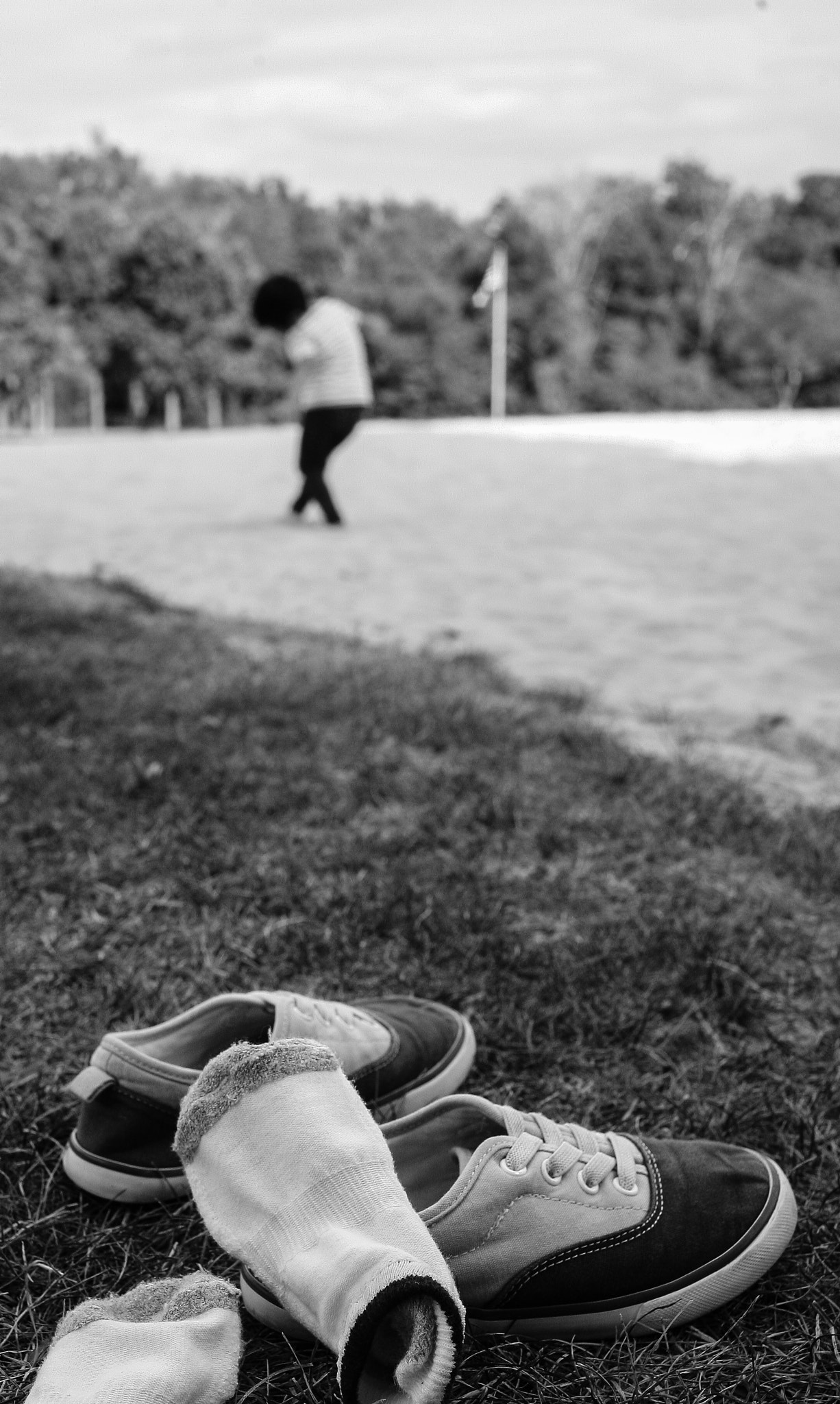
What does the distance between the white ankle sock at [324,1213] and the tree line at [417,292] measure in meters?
31.5

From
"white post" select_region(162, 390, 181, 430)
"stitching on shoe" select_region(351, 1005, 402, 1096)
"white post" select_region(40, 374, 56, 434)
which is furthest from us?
"white post" select_region(162, 390, 181, 430)

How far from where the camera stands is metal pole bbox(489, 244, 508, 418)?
3650 cm

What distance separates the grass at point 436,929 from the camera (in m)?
1.54

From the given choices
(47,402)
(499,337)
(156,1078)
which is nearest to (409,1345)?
(156,1078)

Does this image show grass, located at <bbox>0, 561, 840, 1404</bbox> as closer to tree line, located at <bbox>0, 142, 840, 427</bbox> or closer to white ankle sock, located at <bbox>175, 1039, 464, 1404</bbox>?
white ankle sock, located at <bbox>175, 1039, 464, 1404</bbox>

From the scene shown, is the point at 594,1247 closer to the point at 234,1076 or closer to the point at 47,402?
the point at 234,1076

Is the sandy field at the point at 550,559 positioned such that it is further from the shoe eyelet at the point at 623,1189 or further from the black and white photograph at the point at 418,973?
the shoe eyelet at the point at 623,1189

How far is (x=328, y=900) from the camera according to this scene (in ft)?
8.39

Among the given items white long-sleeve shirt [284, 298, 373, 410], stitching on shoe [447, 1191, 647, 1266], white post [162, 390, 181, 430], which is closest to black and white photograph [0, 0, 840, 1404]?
stitching on shoe [447, 1191, 647, 1266]

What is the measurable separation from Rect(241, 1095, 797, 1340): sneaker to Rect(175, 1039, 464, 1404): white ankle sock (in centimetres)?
14

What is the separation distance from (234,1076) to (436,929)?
1069 mm

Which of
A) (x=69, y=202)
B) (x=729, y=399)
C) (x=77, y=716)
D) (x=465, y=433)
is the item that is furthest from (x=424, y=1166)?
(x=729, y=399)

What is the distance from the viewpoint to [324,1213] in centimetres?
129

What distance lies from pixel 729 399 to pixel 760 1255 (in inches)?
1990
